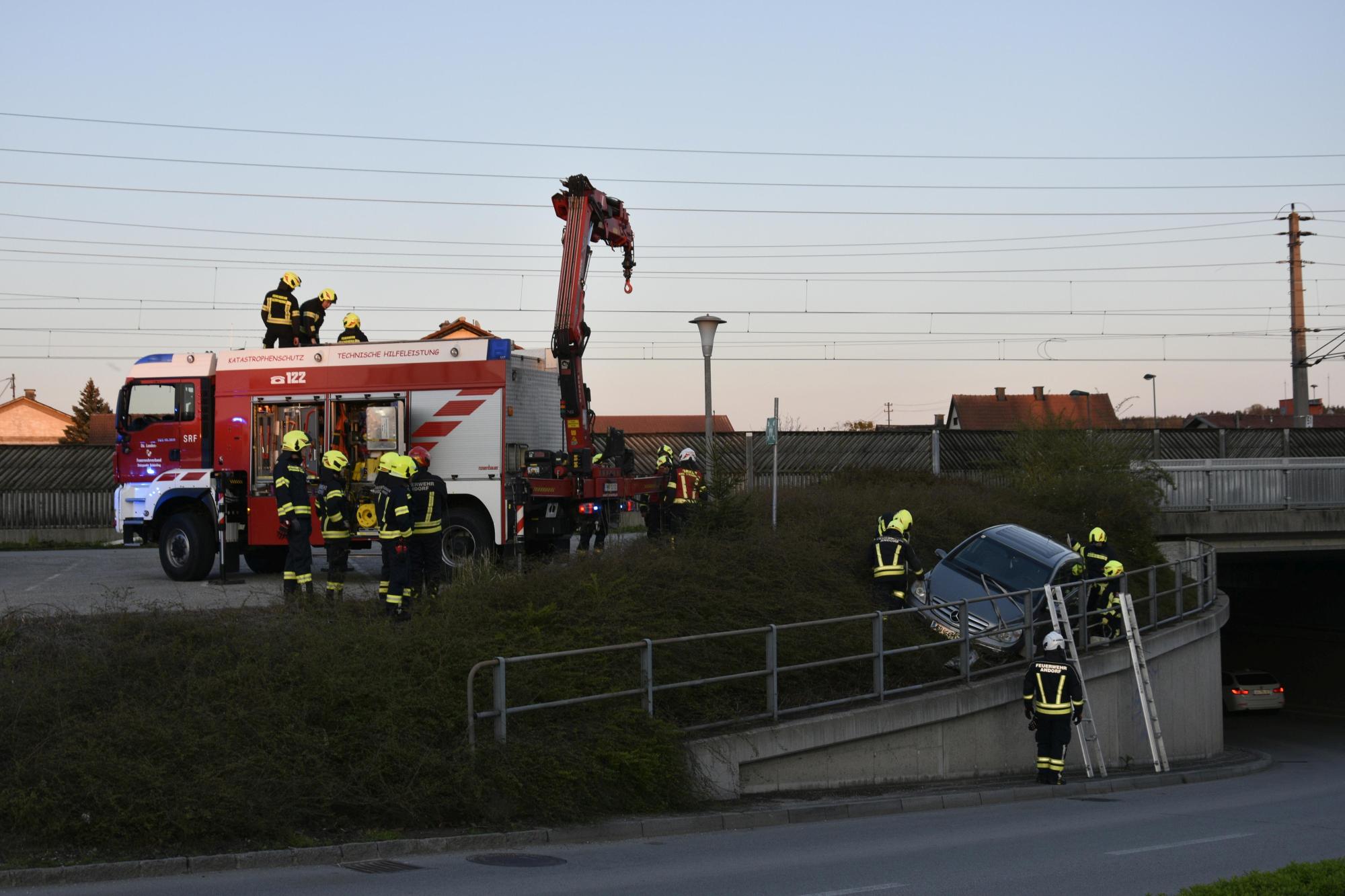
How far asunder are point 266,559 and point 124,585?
2125 mm

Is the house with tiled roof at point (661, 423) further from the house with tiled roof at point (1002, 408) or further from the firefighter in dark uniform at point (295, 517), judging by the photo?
the firefighter in dark uniform at point (295, 517)

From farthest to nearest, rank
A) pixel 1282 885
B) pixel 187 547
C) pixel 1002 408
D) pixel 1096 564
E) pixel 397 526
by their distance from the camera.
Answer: pixel 1002 408, pixel 1096 564, pixel 187 547, pixel 397 526, pixel 1282 885

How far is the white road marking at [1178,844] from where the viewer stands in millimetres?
9750

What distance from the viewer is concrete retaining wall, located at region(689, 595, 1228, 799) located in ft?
38.9

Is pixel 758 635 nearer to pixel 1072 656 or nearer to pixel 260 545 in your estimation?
pixel 1072 656

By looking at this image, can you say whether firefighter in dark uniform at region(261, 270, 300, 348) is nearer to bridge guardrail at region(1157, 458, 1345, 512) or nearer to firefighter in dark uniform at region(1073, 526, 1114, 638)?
firefighter in dark uniform at region(1073, 526, 1114, 638)

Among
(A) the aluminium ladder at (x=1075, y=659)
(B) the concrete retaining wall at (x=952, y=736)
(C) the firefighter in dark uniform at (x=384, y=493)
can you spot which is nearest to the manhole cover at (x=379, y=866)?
(B) the concrete retaining wall at (x=952, y=736)

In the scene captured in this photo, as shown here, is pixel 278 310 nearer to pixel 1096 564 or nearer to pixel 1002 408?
pixel 1096 564

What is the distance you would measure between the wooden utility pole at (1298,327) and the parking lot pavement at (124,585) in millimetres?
29433

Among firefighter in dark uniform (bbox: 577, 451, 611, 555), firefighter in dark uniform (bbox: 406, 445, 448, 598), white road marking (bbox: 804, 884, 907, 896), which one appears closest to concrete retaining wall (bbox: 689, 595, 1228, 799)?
white road marking (bbox: 804, 884, 907, 896)

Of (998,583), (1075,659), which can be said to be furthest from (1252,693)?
(1075,659)

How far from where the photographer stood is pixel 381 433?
1677 cm

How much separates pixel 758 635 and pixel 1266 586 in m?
A: 27.6

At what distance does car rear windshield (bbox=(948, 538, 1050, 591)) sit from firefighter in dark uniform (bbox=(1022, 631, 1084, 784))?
3.13 meters
